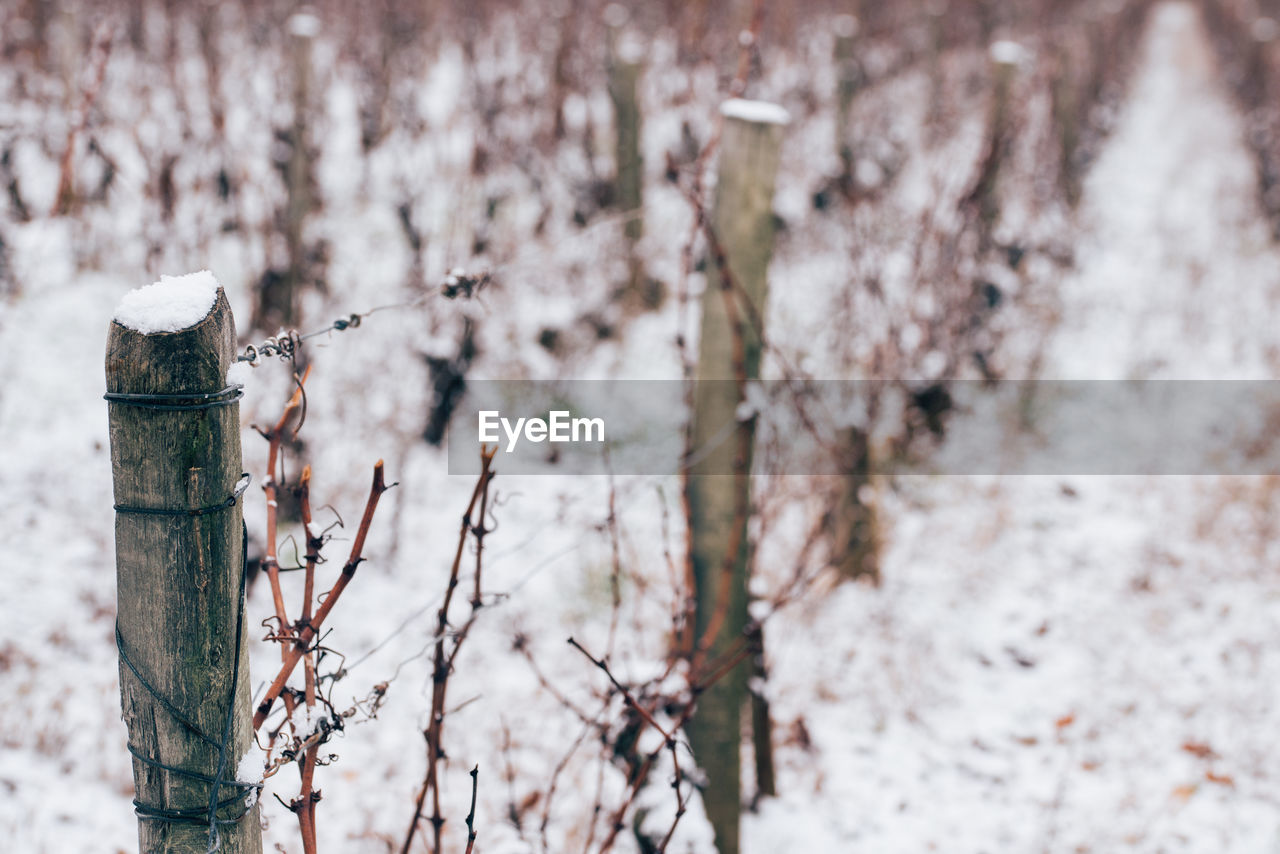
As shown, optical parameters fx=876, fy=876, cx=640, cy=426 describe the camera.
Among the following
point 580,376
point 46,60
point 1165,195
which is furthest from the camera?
point 1165,195

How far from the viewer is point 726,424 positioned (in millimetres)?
2162

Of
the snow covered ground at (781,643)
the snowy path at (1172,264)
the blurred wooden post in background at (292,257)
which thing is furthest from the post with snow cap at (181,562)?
the snowy path at (1172,264)

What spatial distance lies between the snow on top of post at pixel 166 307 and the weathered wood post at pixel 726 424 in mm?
1322

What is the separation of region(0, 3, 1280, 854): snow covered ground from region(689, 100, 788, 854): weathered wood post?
0.88 feet

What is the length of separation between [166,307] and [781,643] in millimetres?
2754

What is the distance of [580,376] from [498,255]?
1.22 meters

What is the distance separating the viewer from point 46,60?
7148 millimetres

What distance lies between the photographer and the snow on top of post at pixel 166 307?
0.95 meters

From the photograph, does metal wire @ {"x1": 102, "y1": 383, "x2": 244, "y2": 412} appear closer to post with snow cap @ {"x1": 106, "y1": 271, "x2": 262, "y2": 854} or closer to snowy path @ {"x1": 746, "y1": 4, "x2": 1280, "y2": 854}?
post with snow cap @ {"x1": 106, "y1": 271, "x2": 262, "y2": 854}

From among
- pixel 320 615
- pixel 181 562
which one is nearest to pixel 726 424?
pixel 320 615

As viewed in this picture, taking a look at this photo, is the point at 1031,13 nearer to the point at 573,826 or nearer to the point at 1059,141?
the point at 1059,141

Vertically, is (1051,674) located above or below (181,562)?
below

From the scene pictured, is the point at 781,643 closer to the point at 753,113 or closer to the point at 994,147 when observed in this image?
the point at 753,113

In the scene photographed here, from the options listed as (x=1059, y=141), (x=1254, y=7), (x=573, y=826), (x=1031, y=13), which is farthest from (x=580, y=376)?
(x=1254, y=7)
